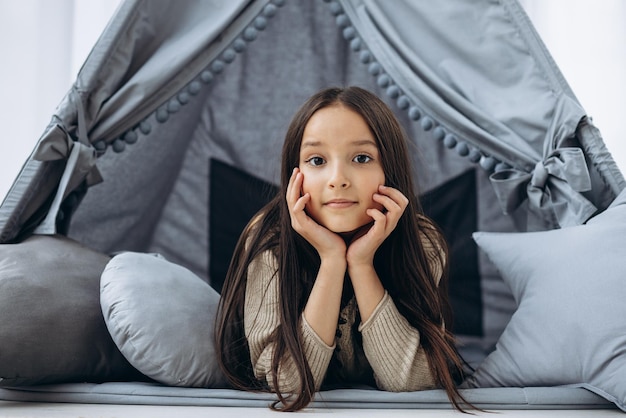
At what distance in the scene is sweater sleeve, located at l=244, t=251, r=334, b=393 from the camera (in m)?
1.17

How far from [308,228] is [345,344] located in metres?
0.24

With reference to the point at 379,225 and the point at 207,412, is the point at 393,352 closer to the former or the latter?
the point at 379,225

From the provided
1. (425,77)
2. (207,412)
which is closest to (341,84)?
(425,77)

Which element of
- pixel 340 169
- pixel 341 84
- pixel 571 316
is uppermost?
pixel 341 84

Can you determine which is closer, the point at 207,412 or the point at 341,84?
the point at 207,412

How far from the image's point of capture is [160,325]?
1209 millimetres

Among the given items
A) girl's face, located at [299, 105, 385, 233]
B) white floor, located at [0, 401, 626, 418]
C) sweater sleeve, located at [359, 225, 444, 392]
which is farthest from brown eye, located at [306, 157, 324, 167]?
white floor, located at [0, 401, 626, 418]

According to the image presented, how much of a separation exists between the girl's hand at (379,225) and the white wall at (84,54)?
125 cm

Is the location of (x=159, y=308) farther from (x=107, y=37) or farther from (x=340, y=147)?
(x=107, y=37)

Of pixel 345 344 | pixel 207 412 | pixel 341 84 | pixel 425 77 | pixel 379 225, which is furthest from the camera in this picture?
pixel 341 84

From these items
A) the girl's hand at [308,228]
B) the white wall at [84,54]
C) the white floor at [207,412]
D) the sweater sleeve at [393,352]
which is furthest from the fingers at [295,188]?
the white wall at [84,54]

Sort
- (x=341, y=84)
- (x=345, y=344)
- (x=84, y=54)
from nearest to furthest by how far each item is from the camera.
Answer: (x=345, y=344), (x=341, y=84), (x=84, y=54)

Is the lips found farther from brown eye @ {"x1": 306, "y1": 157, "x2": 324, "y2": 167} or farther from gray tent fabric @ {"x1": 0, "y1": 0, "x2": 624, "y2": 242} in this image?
gray tent fabric @ {"x1": 0, "y1": 0, "x2": 624, "y2": 242}

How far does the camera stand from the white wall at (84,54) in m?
2.14
